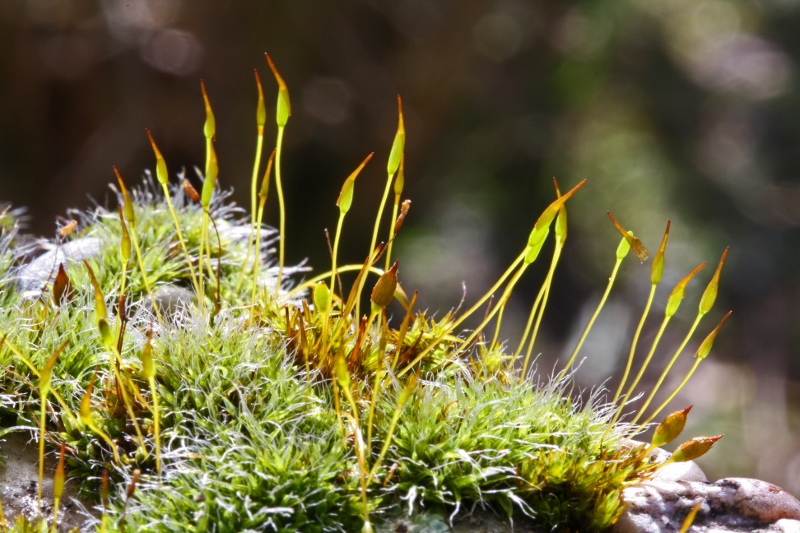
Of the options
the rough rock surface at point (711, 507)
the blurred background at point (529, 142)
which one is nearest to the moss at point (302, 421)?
the rough rock surface at point (711, 507)

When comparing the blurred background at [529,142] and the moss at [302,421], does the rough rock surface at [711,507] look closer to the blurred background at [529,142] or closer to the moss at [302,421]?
the moss at [302,421]

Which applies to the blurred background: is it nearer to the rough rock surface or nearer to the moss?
the rough rock surface

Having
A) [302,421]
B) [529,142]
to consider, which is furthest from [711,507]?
[529,142]

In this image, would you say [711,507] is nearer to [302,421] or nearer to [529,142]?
[302,421]

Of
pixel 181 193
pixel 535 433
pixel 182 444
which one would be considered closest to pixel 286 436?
pixel 182 444

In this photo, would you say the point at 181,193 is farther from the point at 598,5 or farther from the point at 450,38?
the point at 598,5
